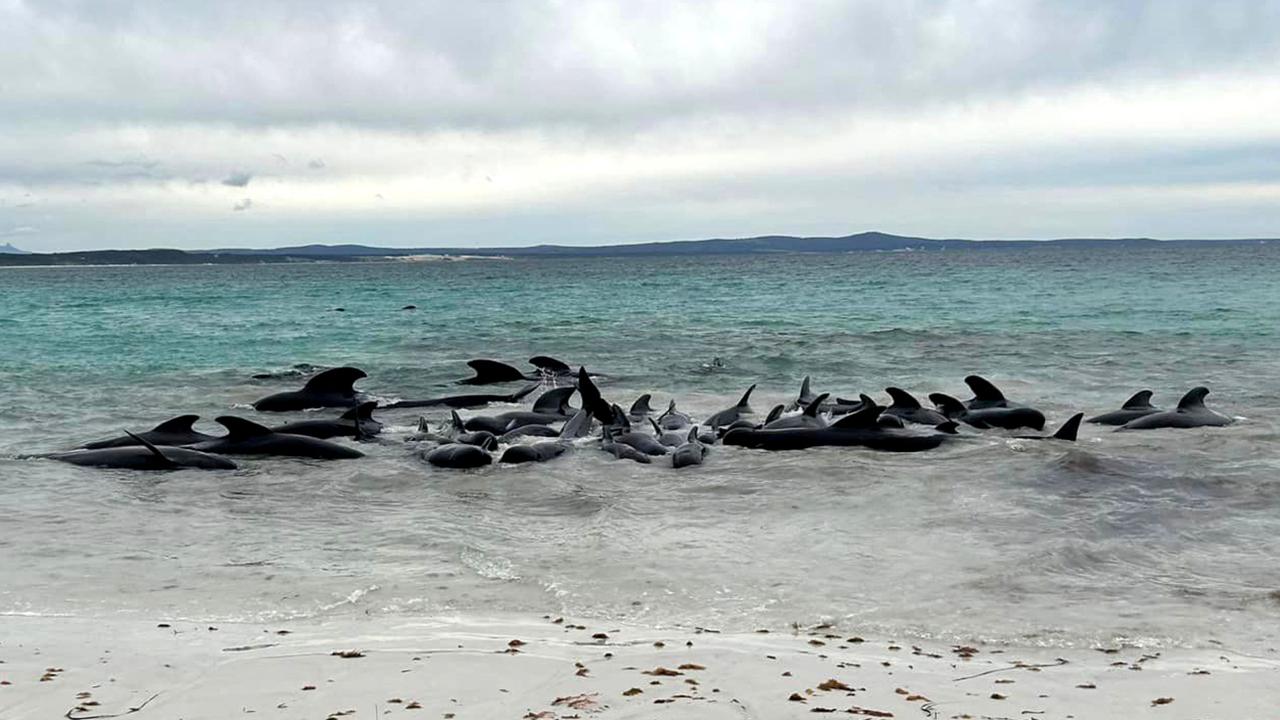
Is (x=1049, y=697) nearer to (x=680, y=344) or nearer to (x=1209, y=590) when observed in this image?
(x=1209, y=590)

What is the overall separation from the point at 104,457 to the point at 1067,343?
24.7 meters

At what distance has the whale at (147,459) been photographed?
13625 millimetres

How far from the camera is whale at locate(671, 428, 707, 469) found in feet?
45.0

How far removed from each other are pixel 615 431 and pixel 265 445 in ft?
14.1

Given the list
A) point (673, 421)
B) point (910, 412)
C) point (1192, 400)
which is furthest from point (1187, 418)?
point (673, 421)

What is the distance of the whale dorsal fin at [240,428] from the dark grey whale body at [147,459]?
0.56m

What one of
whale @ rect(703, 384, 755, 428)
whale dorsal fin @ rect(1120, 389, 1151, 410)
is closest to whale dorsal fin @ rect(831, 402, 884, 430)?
whale @ rect(703, 384, 755, 428)

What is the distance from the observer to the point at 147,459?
1371cm

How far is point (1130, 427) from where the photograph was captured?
1609 centimetres

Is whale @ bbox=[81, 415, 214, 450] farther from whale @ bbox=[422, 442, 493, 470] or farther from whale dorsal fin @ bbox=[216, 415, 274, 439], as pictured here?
whale @ bbox=[422, 442, 493, 470]

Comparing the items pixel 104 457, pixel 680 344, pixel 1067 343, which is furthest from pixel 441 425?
pixel 1067 343

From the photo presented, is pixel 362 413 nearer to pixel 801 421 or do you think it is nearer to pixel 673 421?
pixel 673 421

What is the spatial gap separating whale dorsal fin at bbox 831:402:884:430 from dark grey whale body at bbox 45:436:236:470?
7208mm

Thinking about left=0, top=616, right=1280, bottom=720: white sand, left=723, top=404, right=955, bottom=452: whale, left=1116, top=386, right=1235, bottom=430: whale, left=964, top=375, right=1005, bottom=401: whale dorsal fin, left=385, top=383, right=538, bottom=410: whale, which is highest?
left=964, top=375, right=1005, bottom=401: whale dorsal fin
